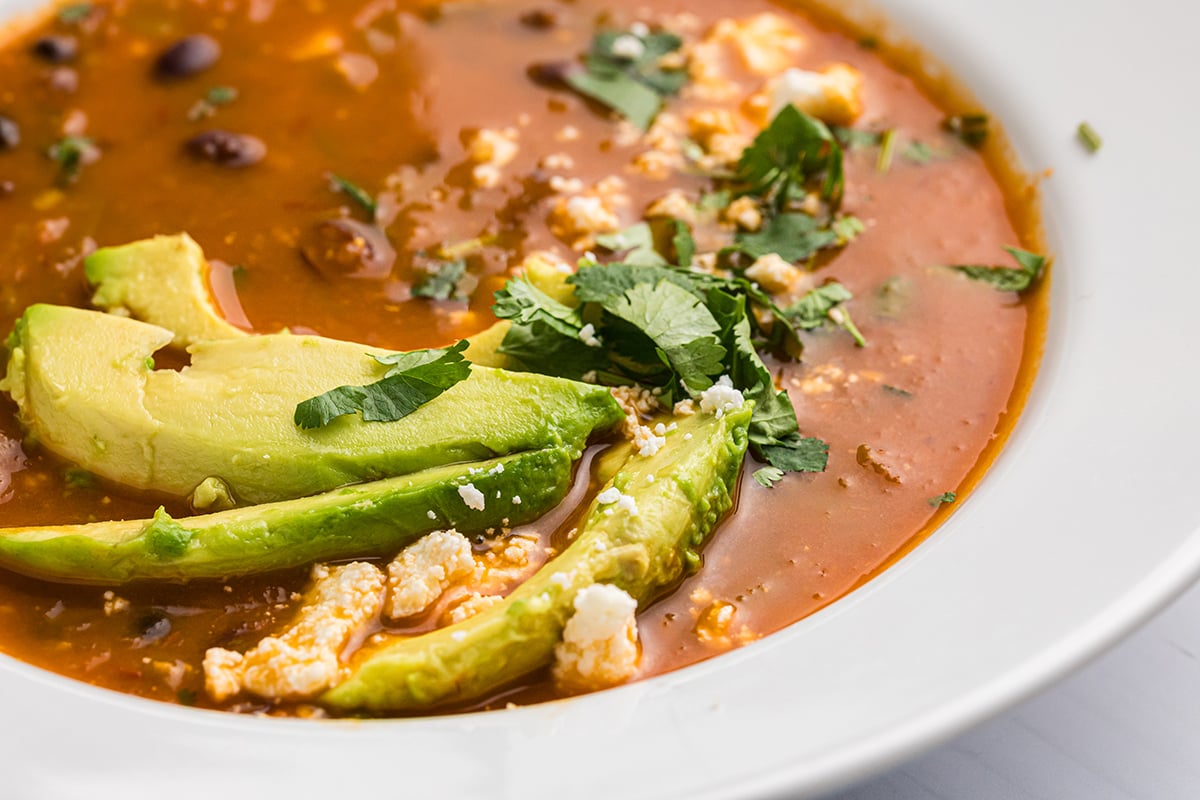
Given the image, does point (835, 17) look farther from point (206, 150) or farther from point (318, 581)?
point (318, 581)

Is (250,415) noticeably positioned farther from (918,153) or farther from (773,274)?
(918,153)

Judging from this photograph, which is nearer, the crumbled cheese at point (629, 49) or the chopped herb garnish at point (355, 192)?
the chopped herb garnish at point (355, 192)

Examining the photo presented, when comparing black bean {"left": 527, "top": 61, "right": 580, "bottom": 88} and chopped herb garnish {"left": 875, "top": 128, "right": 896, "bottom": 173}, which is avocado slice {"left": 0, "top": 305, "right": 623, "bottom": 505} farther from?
black bean {"left": 527, "top": 61, "right": 580, "bottom": 88}

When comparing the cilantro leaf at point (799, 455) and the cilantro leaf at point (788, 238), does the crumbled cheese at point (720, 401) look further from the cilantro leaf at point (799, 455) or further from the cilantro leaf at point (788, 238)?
the cilantro leaf at point (788, 238)

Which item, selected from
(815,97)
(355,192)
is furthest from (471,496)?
(815,97)

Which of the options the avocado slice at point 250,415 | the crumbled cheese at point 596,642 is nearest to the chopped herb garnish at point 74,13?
the avocado slice at point 250,415

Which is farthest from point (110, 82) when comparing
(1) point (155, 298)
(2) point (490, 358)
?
(2) point (490, 358)
